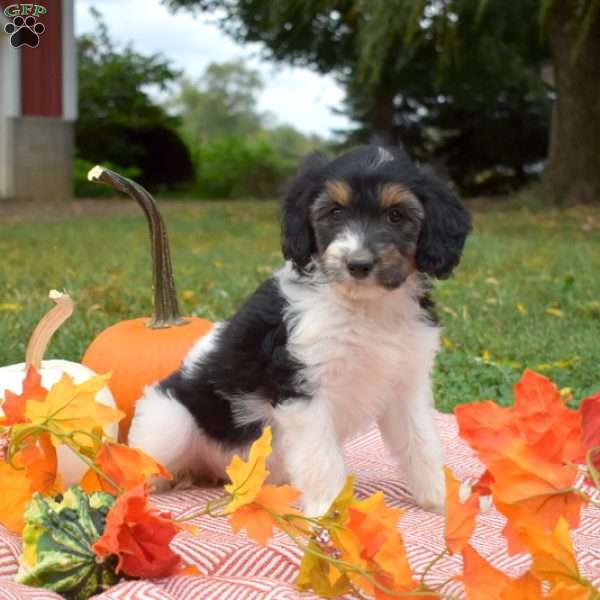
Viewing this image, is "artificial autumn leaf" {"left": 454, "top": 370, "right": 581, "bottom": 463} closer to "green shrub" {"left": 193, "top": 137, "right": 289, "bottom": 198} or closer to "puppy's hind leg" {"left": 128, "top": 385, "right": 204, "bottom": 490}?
"puppy's hind leg" {"left": 128, "top": 385, "right": 204, "bottom": 490}

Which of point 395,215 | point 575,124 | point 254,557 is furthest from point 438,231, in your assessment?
point 575,124

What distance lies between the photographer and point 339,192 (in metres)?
3.14

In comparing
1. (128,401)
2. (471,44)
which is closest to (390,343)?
(128,401)

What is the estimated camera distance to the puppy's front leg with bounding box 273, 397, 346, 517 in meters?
3.21

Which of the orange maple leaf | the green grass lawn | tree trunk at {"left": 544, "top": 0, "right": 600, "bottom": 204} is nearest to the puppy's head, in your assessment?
the orange maple leaf

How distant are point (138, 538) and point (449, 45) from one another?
49.9ft

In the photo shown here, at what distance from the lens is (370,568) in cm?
177

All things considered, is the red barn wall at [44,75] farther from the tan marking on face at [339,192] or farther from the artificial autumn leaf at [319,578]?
the artificial autumn leaf at [319,578]

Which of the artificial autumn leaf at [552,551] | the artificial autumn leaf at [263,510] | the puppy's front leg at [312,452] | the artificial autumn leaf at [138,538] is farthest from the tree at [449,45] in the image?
the artificial autumn leaf at [552,551]

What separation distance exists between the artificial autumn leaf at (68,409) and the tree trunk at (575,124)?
49.1 ft

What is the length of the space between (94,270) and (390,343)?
621 cm

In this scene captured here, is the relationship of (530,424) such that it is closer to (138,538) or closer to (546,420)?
(546,420)

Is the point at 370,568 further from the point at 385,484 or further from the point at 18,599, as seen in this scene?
the point at 385,484

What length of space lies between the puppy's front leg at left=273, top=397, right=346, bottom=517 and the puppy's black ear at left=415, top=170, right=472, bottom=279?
0.59 meters
